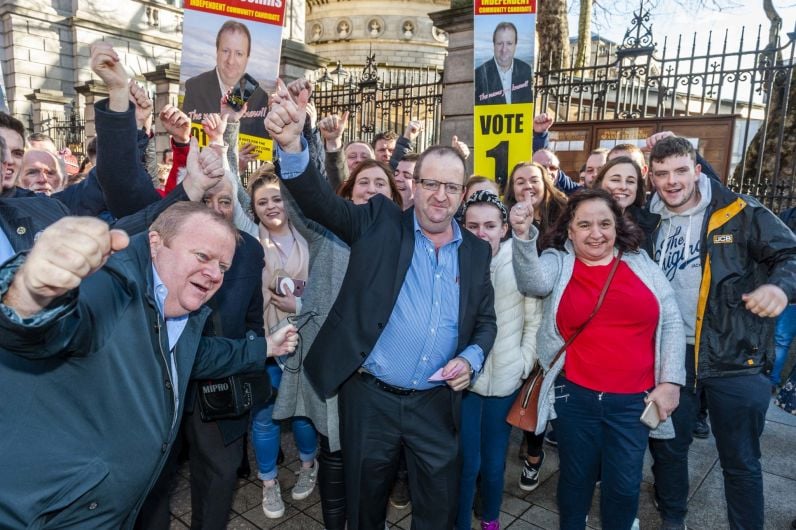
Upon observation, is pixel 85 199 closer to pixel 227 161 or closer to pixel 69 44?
pixel 227 161

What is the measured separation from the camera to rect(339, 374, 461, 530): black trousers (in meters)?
2.53

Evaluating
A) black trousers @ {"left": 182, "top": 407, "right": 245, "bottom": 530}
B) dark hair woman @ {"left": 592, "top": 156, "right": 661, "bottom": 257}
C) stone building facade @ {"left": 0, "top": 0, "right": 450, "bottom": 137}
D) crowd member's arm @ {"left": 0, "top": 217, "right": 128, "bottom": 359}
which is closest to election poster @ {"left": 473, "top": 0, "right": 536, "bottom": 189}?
dark hair woman @ {"left": 592, "top": 156, "right": 661, "bottom": 257}

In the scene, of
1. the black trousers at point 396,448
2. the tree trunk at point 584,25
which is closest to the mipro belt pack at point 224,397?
the black trousers at point 396,448

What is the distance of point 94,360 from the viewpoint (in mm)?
1483

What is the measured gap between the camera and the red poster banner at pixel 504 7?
5.31m

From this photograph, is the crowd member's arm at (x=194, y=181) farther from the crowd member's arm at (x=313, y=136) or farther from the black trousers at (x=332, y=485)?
the black trousers at (x=332, y=485)

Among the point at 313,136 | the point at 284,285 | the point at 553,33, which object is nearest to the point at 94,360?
the point at 284,285

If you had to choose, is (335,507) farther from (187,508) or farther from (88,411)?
(88,411)

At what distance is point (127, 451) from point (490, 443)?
79.6 inches

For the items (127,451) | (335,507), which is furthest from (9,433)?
(335,507)

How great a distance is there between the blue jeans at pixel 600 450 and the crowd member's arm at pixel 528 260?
0.53 meters

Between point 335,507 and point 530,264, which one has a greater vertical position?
point 530,264

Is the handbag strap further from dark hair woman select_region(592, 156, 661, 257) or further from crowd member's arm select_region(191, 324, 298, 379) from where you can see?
crowd member's arm select_region(191, 324, 298, 379)

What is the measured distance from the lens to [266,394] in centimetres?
269
